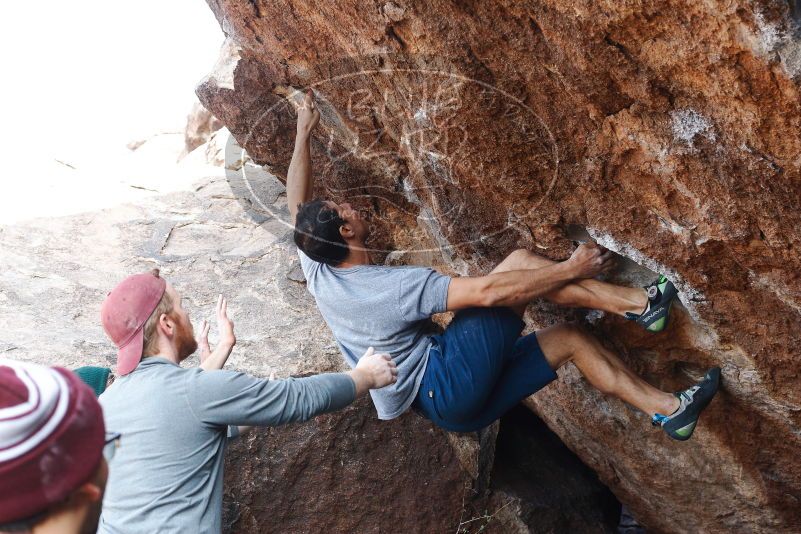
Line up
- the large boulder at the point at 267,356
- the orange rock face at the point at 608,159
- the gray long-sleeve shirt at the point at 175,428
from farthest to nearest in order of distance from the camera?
the large boulder at the point at 267,356 → the gray long-sleeve shirt at the point at 175,428 → the orange rock face at the point at 608,159

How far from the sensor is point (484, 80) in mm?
3074

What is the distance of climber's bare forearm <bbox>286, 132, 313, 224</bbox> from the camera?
4141 millimetres

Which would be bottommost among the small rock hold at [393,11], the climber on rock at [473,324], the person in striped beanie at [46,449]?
the climber on rock at [473,324]

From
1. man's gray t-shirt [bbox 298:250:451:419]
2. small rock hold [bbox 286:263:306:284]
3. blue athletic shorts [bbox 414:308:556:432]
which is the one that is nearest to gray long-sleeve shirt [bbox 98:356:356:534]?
man's gray t-shirt [bbox 298:250:451:419]

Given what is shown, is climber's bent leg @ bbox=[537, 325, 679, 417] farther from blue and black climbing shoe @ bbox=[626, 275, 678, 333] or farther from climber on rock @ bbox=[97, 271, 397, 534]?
climber on rock @ bbox=[97, 271, 397, 534]

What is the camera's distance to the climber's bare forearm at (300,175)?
4.14 m

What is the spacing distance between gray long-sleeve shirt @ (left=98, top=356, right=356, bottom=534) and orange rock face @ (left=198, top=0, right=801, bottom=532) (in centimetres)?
140

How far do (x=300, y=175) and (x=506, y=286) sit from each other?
1.40 metres

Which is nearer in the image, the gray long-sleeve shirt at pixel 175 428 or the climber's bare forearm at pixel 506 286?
the gray long-sleeve shirt at pixel 175 428

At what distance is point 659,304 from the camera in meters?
3.36

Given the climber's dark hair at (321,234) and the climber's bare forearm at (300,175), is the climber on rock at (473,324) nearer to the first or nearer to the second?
the climber's dark hair at (321,234)

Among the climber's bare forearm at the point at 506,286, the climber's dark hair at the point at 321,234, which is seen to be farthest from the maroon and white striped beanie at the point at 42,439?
the climber's dark hair at the point at 321,234

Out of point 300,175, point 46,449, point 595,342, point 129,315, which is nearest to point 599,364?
point 595,342

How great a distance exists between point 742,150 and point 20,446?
227cm
